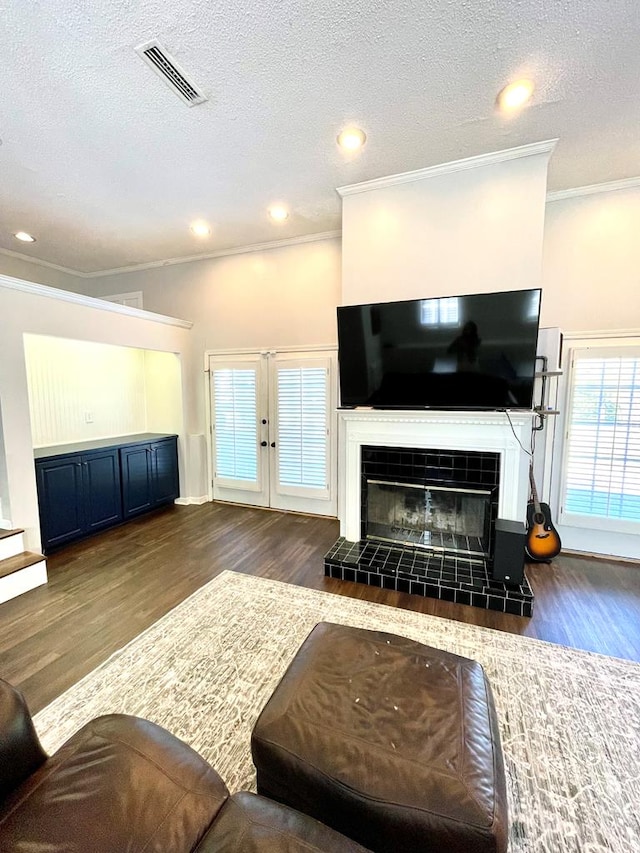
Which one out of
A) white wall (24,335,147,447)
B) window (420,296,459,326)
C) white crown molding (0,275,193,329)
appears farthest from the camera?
white wall (24,335,147,447)

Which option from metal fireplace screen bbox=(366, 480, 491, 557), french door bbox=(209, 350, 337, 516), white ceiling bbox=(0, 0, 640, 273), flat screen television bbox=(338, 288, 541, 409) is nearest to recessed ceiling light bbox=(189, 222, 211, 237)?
white ceiling bbox=(0, 0, 640, 273)

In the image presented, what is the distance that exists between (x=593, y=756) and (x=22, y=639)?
10.3ft

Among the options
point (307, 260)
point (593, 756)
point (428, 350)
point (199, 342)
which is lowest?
point (593, 756)

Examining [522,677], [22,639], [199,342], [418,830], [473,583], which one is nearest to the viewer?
[418,830]

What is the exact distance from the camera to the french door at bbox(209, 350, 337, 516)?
4.35 meters

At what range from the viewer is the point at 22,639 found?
2.29 m

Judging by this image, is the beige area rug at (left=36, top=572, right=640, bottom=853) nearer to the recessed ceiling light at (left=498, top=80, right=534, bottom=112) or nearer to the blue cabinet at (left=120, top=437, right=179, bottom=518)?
the blue cabinet at (left=120, top=437, right=179, bottom=518)

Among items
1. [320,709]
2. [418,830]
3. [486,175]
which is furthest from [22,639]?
[486,175]

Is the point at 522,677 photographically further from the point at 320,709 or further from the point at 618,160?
the point at 618,160

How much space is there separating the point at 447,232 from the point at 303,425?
248 cm

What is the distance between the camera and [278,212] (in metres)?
3.60

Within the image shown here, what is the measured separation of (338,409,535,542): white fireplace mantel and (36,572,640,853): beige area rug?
952 millimetres

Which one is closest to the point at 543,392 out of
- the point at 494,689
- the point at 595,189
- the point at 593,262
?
the point at 593,262

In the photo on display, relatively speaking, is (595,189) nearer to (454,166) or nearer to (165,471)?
(454,166)
